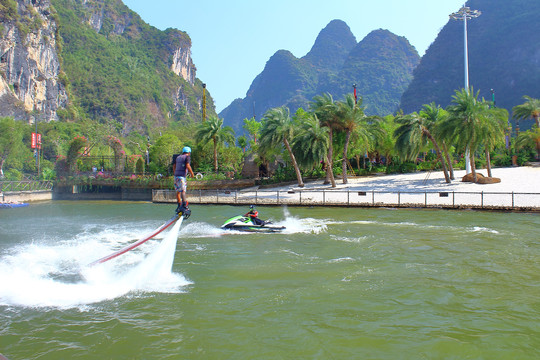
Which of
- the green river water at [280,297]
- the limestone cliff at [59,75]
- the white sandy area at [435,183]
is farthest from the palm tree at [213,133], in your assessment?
the limestone cliff at [59,75]

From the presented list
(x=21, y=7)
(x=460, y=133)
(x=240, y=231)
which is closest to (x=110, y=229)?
(x=240, y=231)

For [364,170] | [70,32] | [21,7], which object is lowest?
[364,170]

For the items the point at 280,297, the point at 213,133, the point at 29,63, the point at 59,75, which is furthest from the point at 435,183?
the point at 59,75

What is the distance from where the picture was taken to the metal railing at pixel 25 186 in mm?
52628

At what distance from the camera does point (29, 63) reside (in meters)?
122

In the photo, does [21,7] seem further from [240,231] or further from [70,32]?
[240,231]

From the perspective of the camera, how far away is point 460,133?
38.6 m

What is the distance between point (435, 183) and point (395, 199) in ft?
36.5

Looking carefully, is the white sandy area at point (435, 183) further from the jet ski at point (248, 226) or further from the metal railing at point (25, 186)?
the metal railing at point (25, 186)

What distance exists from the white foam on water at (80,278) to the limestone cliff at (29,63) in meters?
106

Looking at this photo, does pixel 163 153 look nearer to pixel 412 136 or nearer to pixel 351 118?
pixel 351 118

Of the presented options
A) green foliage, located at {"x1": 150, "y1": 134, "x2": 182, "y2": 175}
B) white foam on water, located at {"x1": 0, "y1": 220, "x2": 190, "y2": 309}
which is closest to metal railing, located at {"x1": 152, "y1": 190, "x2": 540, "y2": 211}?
green foliage, located at {"x1": 150, "y1": 134, "x2": 182, "y2": 175}

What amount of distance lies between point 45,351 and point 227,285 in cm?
541

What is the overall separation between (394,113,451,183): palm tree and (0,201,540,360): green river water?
22.4 metres
